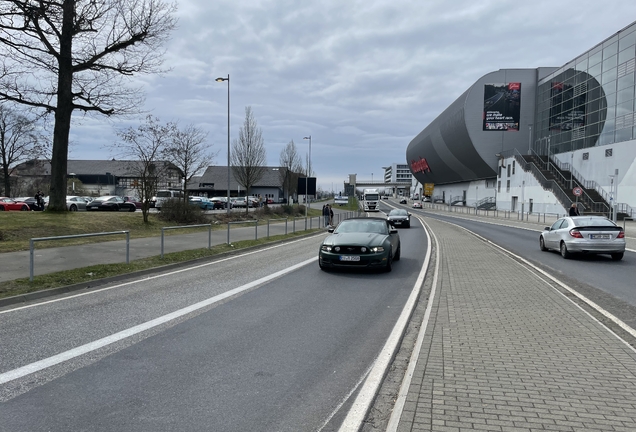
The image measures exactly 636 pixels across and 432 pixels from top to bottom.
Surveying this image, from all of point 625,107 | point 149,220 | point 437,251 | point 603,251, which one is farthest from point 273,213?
point 625,107

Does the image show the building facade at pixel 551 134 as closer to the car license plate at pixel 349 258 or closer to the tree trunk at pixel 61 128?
the car license plate at pixel 349 258

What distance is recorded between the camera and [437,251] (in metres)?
16.8

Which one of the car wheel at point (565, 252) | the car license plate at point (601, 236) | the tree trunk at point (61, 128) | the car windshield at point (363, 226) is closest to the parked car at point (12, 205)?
the tree trunk at point (61, 128)

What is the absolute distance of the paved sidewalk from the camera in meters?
3.48

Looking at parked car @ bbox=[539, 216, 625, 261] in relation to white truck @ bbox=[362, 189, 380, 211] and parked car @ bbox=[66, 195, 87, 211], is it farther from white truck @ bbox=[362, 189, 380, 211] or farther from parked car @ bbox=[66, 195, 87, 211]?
white truck @ bbox=[362, 189, 380, 211]

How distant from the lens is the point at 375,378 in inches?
173

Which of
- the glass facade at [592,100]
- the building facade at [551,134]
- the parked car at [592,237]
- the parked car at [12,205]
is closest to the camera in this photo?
the parked car at [592,237]

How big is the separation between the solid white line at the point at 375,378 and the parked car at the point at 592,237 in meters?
9.08

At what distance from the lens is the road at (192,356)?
3.62 m

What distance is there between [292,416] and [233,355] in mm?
1607

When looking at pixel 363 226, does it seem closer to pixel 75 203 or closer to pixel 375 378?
pixel 375 378

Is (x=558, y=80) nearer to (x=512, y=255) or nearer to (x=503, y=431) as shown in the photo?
(x=512, y=255)

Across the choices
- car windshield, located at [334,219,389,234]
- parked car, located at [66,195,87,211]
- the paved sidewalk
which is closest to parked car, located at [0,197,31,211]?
parked car, located at [66,195,87,211]

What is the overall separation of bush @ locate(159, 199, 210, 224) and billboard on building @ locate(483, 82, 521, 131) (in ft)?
179
